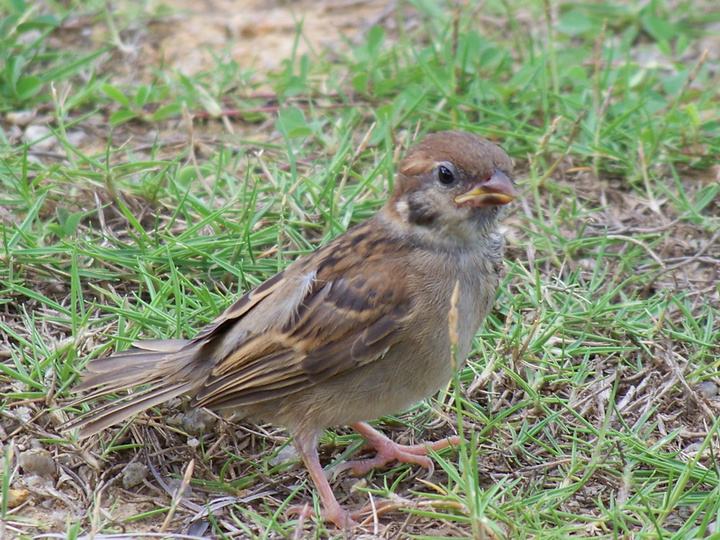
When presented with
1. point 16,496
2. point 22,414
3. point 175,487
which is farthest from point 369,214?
point 16,496

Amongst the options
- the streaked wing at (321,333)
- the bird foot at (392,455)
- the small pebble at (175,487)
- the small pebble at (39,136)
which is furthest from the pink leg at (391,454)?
the small pebble at (39,136)

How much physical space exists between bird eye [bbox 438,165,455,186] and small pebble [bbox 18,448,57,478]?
5.98ft

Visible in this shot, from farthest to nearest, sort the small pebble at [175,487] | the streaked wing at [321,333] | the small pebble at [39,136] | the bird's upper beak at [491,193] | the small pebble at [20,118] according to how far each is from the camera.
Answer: the small pebble at [20,118] → the small pebble at [39,136] → the small pebble at [175,487] → the streaked wing at [321,333] → the bird's upper beak at [491,193]

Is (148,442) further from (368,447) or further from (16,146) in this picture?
(16,146)

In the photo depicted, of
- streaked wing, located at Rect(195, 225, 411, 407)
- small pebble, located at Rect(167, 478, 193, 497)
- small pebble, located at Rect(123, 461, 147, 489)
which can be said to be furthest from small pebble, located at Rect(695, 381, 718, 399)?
small pebble, located at Rect(123, 461, 147, 489)

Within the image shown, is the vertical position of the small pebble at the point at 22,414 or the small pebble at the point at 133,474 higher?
the small pebble at the point at 22,414

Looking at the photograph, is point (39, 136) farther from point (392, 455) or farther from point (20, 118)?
point (392, 455)

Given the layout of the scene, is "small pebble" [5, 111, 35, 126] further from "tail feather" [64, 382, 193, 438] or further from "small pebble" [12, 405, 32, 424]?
"tail feather" [64, 382, 193, 438]

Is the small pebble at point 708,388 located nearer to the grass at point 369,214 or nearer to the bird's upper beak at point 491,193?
the grass at point 369,214

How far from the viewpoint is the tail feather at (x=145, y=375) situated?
4.38m

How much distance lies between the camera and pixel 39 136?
6113 mm

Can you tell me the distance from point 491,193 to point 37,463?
1.98 m

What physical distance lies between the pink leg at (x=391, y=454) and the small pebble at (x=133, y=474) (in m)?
0.76

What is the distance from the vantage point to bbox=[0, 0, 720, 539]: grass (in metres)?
4.22
